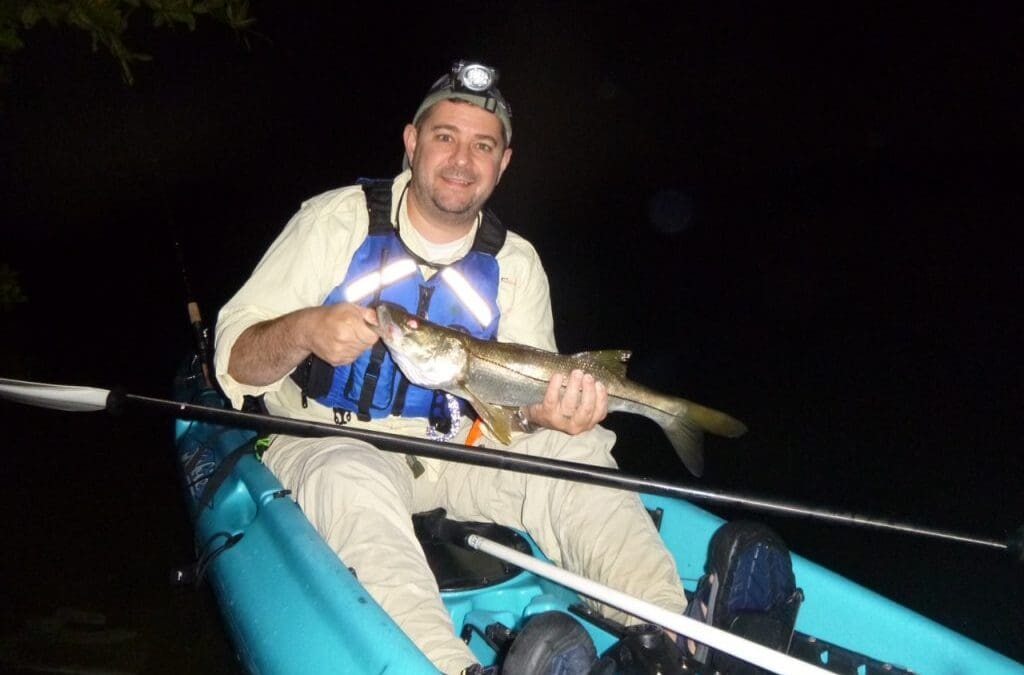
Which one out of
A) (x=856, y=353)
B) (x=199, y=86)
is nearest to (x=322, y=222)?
(x=856, y=353)

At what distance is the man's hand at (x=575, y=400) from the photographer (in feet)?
11.0

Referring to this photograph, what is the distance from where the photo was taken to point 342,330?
285cm

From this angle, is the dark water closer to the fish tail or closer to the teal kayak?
the teal kayak

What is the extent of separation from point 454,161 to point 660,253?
23003 millimetres

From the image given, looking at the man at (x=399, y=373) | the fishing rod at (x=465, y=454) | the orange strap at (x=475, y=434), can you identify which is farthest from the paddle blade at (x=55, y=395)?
the orange strap at (x=475, y=434)

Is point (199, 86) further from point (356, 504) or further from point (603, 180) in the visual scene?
point (356, 504)

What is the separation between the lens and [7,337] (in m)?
12.5

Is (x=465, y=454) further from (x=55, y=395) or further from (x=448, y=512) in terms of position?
(x=55, y=395)

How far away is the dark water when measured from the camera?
6309 mm

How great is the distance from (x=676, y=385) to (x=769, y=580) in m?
11.0

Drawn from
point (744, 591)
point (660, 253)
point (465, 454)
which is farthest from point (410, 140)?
point (660, 253)

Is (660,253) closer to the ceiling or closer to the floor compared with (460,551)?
closer to the ceiling

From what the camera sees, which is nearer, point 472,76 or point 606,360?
point 606,360

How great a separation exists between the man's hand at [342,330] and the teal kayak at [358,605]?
71cm
